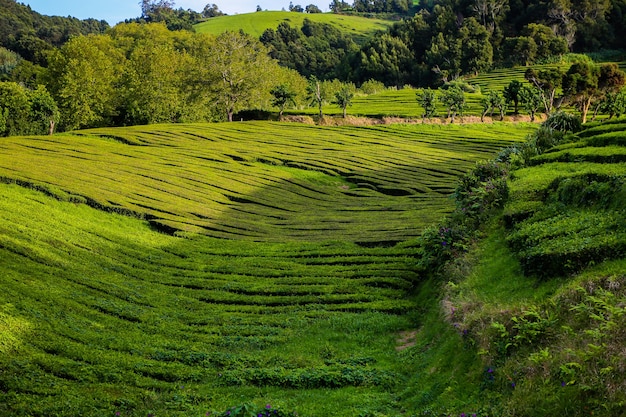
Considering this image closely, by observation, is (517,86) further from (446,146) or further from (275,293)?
(275,293)

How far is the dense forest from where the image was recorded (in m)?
77.8

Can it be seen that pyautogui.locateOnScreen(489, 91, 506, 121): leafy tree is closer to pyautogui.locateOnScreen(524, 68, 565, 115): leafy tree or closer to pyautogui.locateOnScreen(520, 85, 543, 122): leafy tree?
pyautogui.locateOnScreen(520, 85, 543, 122): leafy tree

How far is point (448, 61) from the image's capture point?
143500mm

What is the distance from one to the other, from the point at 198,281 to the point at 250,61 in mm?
70905

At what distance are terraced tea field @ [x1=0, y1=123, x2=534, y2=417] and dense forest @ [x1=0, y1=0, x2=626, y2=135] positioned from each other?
85.5 feet

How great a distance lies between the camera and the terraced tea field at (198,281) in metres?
16.3

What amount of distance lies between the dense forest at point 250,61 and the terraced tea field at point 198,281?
1025 inches

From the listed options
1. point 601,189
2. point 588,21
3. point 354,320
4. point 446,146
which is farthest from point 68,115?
point 588,21

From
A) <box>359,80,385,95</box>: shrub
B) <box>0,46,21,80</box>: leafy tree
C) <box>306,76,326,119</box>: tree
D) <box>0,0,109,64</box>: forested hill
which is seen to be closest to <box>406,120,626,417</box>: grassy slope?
<box>306,76,326,119</box>: tree

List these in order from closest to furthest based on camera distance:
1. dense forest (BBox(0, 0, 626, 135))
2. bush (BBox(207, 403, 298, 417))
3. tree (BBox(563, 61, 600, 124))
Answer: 1. bush (BBox(207, 403, 298, 417))
2. tree (BBox(563, 61, 600, 124))
3. dense forest (BBox(0, 0, 626, 135))

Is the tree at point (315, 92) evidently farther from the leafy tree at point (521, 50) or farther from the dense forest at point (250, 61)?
the leafy tree at point (521, 50)

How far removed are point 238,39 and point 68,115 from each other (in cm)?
3052

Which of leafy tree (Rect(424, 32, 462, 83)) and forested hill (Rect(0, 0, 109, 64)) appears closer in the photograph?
leafy tree (Rect(424, 32, 462, 83))

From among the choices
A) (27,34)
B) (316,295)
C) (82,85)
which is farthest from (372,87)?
(316,295)
